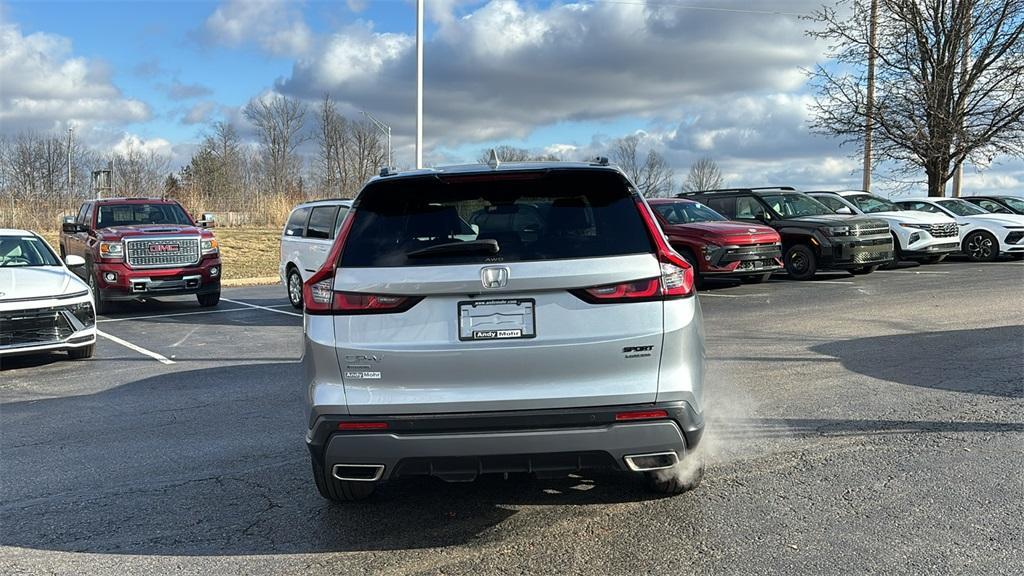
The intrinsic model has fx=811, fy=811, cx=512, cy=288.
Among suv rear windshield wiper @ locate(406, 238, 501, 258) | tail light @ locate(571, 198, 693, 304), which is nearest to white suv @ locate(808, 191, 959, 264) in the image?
tail light @ locate(571, 198, 693, 304)

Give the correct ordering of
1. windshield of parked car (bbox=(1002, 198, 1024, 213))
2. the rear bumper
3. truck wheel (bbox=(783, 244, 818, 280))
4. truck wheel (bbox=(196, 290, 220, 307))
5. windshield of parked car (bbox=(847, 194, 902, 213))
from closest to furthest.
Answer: the rear bumper < truck wheel (bbox=(196, 290, 220, 307)) < truck wheel (bbox=(783, 244, 818, 280)) < windshield of parked car (bbox=(847, 194, 902, 213)) < windshield of parked car (bbox=(1002, 198, 1024, 213))

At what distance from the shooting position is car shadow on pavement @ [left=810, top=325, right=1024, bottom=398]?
6984mm

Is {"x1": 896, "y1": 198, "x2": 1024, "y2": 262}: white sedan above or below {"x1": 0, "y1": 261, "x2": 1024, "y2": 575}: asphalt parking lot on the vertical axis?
above

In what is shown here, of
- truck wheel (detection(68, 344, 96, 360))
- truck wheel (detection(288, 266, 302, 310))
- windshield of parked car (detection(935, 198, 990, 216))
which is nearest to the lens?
truck wheel (detection(68, 344, 96, 360))

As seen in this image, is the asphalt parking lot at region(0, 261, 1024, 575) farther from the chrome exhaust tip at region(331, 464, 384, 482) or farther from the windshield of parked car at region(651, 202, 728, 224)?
the windshield of parked car at region(651, 202, 728, 224)

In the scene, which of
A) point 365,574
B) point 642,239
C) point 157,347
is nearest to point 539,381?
point 642,239

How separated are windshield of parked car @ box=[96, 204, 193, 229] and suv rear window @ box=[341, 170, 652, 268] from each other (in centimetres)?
1230

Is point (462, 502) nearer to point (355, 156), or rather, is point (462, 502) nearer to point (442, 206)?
point (442, 206)

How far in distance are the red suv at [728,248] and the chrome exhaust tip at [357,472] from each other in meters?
10.7

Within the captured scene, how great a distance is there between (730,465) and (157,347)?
798cm

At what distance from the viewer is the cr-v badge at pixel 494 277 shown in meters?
3.52

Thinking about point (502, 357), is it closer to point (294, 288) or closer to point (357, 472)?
point (357, 472)

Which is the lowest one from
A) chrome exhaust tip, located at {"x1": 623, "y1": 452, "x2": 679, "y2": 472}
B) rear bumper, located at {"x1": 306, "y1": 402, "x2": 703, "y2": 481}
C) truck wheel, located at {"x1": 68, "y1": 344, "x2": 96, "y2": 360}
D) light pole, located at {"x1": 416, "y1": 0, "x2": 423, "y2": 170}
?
truck wheel, located at {"x1": 68, "y1": 344, "x2": 96, "y2": 360}

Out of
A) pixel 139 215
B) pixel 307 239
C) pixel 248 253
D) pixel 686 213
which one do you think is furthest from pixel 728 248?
pixel 248 253
